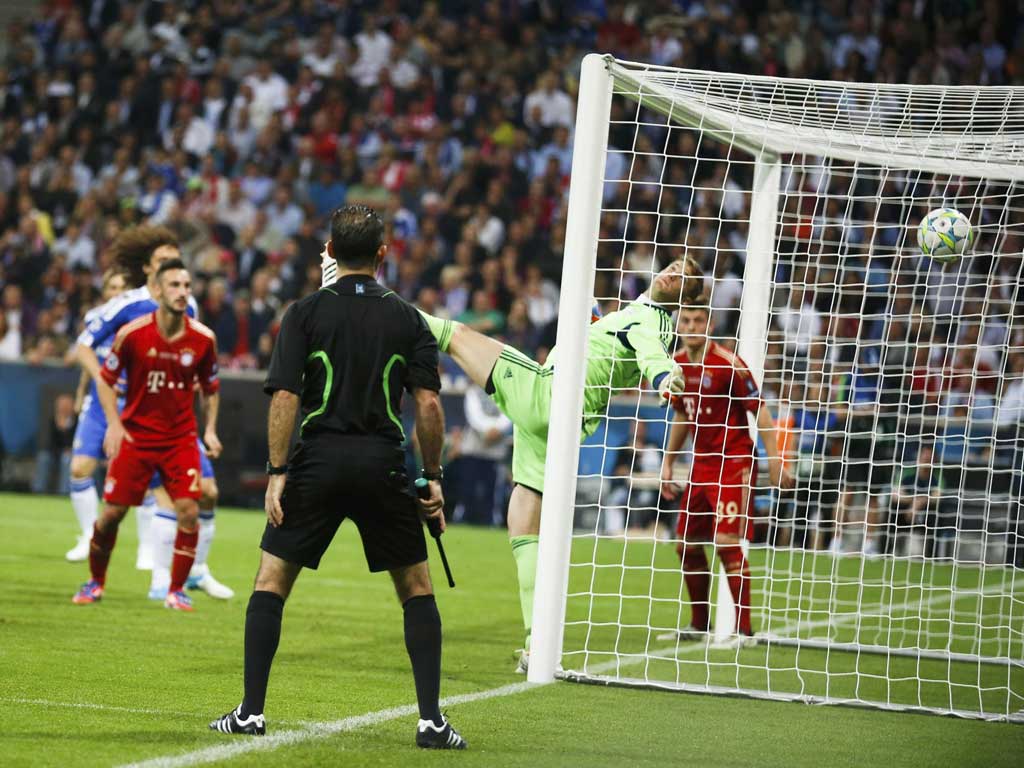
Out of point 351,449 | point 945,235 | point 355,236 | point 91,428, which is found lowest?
point 91,428

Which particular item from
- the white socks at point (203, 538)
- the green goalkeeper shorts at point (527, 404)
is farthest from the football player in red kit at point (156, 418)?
the green goalkeeper shorts at point (527, 404)

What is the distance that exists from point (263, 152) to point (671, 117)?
15.2 m

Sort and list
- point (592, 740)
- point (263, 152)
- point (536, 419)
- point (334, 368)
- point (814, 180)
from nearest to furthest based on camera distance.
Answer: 1. point (334, 368)
2. point (592, 740)
3. point (536, 419)
4. point (814, 180)
5. point (263, 152)

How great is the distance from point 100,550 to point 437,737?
4705mm

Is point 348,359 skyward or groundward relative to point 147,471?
skyward

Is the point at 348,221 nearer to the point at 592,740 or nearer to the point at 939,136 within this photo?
the point at 592,740

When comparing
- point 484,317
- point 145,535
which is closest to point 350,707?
point 145,535

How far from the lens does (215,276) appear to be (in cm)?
2020

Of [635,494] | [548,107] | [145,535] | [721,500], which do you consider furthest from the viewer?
[548,107]

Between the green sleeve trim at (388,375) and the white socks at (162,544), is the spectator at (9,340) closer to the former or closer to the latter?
the white socks at (162,544)

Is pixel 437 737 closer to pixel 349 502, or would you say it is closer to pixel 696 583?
pixel 349 502

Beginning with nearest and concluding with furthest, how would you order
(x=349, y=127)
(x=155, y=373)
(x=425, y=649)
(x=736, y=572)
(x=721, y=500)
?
(x=425, y=649) → (x=736, y=572) → (x=721, y=500) → (x=155, y=373) → (x=349, y=127)

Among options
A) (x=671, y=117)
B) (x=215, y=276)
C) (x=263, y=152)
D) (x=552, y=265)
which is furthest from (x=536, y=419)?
(x=263, y=152)

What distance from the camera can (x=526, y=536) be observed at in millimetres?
7570
